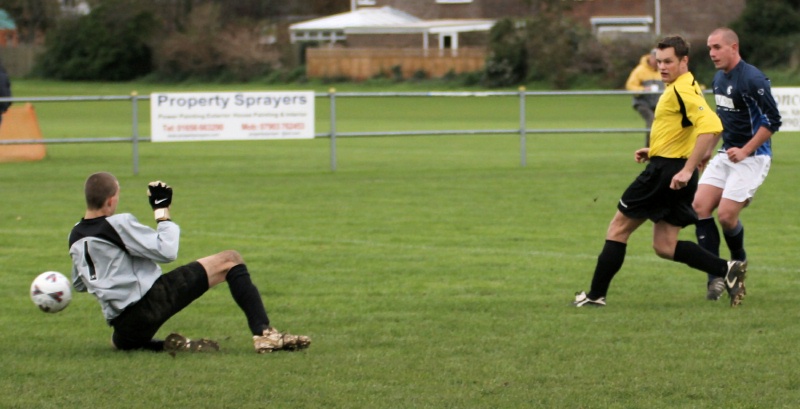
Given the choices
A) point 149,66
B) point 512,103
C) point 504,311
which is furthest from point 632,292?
point 149,66

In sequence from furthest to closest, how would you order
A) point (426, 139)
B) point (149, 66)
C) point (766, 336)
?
point (149, 66) < point (426, 139) < point (766, 336)

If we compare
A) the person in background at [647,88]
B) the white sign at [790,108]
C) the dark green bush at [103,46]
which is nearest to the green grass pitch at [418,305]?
the white sign at [790,108]

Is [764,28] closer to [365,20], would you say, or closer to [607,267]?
[365,20]

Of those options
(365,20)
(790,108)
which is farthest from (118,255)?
(365,20)

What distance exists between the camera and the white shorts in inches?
345

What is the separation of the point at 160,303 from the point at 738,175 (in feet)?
13.4

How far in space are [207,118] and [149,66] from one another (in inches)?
2125

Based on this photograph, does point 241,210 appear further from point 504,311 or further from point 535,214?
point 504,311

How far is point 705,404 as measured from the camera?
5715 mm

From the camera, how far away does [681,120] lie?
8.09m

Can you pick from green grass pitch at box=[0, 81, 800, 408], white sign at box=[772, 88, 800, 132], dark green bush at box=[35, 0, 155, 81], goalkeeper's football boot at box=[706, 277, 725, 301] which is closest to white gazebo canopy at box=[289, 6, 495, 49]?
dark green bush at box=[35, 0, 155, 81]

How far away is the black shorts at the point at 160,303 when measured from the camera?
678cm

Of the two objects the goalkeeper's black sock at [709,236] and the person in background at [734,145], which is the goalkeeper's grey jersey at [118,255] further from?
the goalkeeper's black sock at [709,236]

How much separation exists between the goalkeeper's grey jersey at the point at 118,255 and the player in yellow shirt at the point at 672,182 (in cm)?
295
